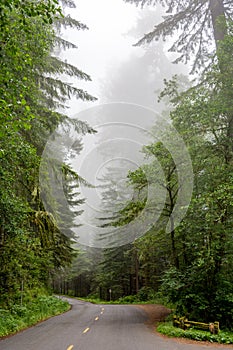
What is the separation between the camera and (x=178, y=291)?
1391 centimetres

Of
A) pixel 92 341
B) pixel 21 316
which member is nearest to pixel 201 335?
pixel 92 341

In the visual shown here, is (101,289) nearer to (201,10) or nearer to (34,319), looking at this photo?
(34,319)

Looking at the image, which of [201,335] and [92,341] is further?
[201,335]

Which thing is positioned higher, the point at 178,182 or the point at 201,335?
the point at 178,182

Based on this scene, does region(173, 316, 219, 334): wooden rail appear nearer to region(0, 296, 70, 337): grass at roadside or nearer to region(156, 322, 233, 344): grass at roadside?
region(156, 322, 233, 344): grass at roadside

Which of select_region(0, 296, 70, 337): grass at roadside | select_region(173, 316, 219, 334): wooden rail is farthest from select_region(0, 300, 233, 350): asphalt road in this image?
select_region(173, 316, 219, 334): wooden rail

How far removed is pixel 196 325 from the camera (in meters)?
12.2

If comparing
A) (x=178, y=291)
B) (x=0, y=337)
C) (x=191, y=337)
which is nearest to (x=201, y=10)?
(x=178, y=291)

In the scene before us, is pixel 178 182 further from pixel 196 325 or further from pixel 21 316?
pixel 21 316

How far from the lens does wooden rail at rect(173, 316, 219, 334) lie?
1113 centimetres

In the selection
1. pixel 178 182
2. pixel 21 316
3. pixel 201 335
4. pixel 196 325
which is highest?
pixel 178 182

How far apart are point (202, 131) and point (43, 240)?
803 cm

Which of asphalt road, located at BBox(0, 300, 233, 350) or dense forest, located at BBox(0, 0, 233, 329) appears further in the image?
dense forest, located at BBox(0, 0, 233, 329)

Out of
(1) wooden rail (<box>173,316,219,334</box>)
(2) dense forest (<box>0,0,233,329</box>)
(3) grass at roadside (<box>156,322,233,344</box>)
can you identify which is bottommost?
(3) grass at roadside (<box>156,322,233,344</box>)
